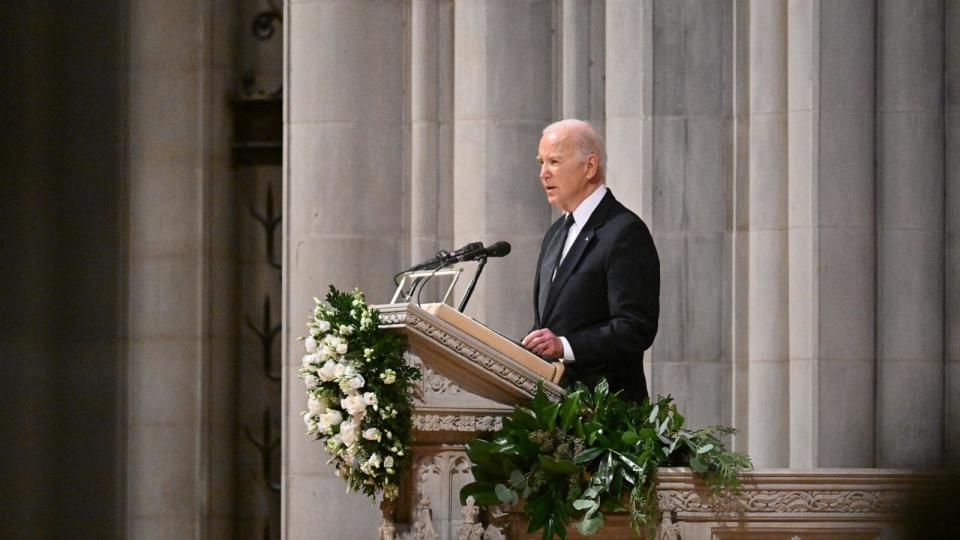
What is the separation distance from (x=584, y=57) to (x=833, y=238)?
1.76 meters

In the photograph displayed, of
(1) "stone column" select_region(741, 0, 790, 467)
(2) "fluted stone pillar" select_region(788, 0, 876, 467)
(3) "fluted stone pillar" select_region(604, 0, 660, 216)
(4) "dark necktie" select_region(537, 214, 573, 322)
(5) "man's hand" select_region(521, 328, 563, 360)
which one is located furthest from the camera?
(3) "fluted stone pillar" select_region(604, 0, 660, 216)

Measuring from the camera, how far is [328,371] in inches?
196

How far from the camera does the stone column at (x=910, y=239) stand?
829 centimetres

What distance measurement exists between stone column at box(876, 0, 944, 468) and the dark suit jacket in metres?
3.04

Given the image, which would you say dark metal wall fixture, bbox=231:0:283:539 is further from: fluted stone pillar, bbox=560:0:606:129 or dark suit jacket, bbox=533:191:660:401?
dark suit jacket, bbox=533:191:660:401

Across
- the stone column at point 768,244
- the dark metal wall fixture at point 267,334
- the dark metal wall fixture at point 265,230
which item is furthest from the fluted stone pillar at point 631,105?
the dark metal wall fixture at point 267,334

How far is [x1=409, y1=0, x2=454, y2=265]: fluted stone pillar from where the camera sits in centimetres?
899

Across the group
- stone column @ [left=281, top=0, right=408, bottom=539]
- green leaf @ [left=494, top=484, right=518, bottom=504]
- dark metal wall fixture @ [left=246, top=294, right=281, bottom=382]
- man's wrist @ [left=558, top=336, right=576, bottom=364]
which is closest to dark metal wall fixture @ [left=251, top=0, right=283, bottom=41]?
stone column @ [left=281, top=0, right=408, bottom=539]

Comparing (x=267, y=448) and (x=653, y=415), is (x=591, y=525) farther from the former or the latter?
(x=267, y=448)

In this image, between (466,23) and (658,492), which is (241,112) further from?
(658,492)

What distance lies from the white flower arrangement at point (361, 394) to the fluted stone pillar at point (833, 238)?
3813 millimetres

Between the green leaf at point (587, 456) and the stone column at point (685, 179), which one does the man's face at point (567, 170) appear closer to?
the green leaf at point (587, 456)

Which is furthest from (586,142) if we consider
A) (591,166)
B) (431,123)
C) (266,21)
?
(266,21)

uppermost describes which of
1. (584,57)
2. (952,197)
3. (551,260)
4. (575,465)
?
(584,57)
